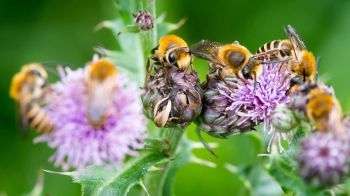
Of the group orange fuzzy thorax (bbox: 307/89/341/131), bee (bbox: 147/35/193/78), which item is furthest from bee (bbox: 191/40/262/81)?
orange fuzzy thorax (bbox: 307/89/341/131)

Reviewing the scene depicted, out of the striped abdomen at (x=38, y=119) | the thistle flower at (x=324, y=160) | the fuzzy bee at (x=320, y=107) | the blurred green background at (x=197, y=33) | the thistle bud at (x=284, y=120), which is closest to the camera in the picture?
the thistle flower at (x=324, y=160)

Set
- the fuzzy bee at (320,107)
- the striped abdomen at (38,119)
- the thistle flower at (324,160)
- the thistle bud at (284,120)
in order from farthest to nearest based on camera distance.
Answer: the thistle bud at (284,120), the striped abdomen at (38,119), the fuzzy bee at (320,107), the thistle flower at (324,160)

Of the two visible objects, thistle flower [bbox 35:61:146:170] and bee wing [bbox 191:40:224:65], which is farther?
bee wing [bbox 191:40:224:65]

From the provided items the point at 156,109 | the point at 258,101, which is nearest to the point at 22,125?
the point at 156,109

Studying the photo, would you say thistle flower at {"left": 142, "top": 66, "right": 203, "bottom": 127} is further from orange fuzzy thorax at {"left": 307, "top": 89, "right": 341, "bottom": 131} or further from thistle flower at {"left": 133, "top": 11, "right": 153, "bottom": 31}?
orange fuzzy thorax at {"left": 307, "top": 89, "right": 341, "bottom": 131}

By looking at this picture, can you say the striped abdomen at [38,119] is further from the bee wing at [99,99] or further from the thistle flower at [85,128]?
the bee wing at [99,99]

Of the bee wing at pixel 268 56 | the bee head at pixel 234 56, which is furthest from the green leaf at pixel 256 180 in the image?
the bee head at pixel 234 56
